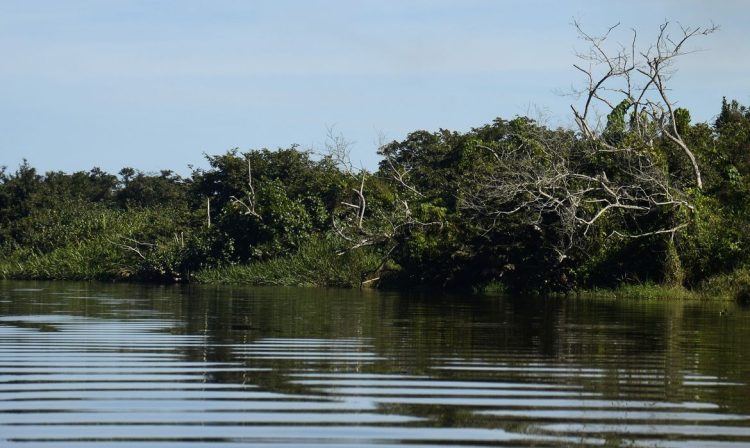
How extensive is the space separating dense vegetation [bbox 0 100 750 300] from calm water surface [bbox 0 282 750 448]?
14.2 metres

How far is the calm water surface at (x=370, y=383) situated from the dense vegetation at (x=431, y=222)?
1422cm

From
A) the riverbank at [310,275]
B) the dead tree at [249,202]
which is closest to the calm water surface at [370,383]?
the riverbank at [310,275]

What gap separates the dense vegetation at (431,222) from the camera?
31219mm

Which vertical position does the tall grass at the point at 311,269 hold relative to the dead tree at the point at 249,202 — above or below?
below

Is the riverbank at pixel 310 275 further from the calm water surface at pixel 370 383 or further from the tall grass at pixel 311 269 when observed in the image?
the calm water surface at pixel 370 383

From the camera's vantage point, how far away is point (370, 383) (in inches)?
346

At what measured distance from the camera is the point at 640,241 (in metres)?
31.6

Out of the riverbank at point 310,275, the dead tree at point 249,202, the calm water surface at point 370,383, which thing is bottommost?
the calm water surface at point 370,383

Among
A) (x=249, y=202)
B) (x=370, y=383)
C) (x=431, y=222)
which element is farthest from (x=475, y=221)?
(x=370, y=383)

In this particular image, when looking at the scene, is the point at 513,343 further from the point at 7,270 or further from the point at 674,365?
the point at 7,270

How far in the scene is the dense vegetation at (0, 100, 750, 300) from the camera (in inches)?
1229

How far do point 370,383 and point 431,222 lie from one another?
2806 cm

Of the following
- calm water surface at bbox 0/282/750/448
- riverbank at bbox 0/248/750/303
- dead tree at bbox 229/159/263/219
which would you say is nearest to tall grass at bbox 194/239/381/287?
riverbank at bbox 0/248/750/303

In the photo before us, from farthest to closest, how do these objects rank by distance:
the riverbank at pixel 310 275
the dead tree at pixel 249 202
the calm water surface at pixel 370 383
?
the dead tree at pixel 249 202
the riverbank at pixel 310 275
the calm water surface at pixel 370 383
